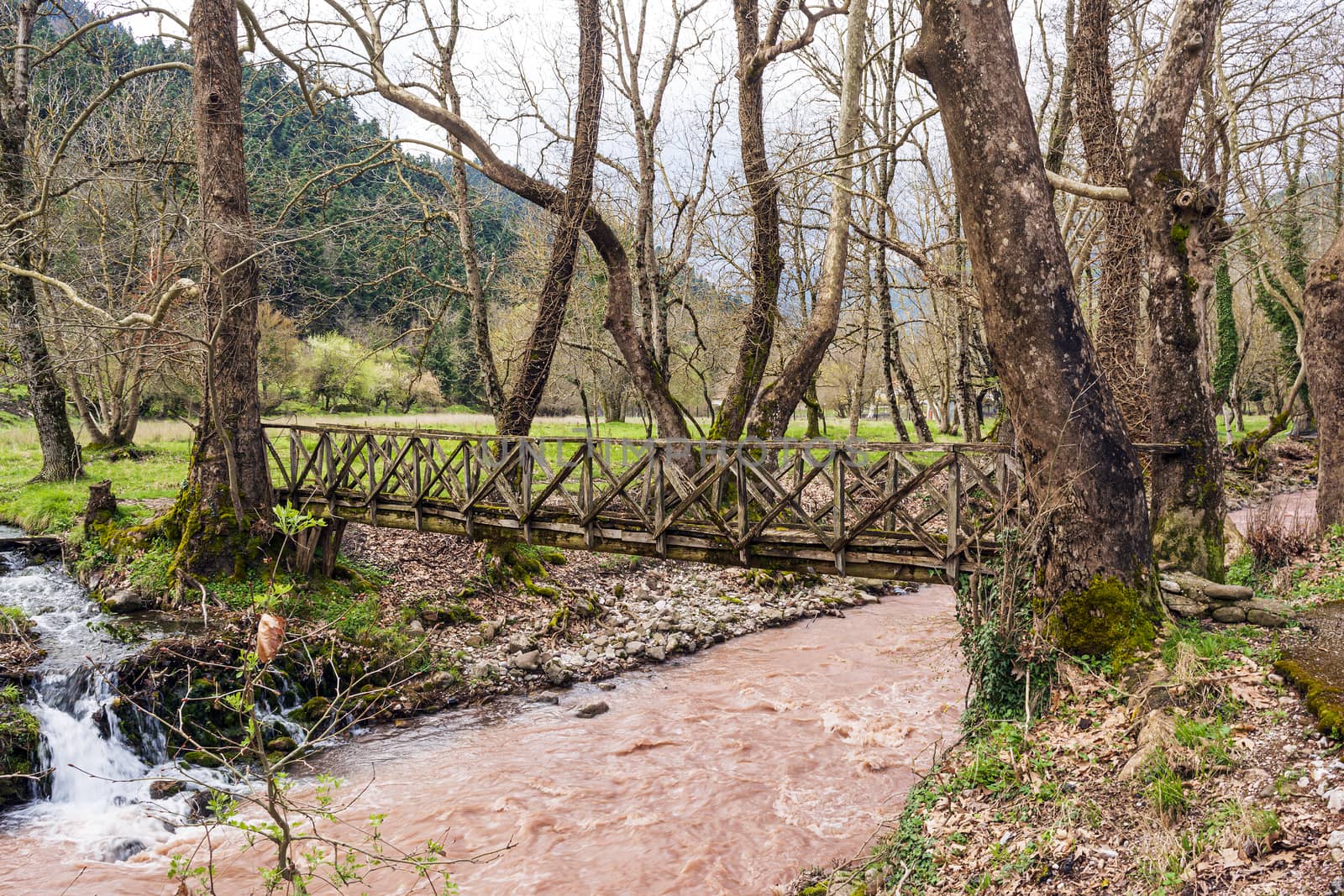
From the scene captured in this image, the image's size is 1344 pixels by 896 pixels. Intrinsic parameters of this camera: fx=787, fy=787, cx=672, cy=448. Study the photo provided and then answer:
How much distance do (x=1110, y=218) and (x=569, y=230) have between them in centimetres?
738

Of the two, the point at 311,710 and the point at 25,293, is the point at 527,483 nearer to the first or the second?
the point at 311,710

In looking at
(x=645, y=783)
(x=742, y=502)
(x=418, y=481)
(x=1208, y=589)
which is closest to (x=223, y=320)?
(x=418, y=481)

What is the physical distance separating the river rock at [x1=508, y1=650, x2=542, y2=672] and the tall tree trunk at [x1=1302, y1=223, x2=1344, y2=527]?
30.9 feet

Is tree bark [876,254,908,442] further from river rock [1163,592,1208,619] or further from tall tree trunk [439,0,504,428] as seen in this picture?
river rock [1163,592,1208,619]

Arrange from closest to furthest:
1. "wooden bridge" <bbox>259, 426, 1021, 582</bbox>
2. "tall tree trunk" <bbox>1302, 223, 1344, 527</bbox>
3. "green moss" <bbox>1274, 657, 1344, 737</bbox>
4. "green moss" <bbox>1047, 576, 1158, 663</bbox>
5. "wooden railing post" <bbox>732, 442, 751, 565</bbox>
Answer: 1. "green moss" <bbox>1274, 657, 1344, 737</bbox>
2. "green moss" <bbox>1047, 576, 1158, 663</bbox>
3. "wooden bridge" <bbox>259, 426, 1021, 582</bbox>
4. "wooden railing post" <bbox>732, 442, 751, 565</bbox>
5. "tall tree trunk" <bbox>1302, 223, 1344, 527</bbox>

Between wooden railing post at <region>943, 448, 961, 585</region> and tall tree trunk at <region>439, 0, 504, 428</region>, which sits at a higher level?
tall tree trunk at <region>439, 0, 504, 428</region>

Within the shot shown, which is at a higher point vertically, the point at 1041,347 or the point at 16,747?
the point at 1041,347

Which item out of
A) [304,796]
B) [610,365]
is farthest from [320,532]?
[610,365]

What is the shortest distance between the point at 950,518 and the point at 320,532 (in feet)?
26.3

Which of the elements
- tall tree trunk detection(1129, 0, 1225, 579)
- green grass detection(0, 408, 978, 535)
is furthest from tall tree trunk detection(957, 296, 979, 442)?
tall tree trunk detection(1129, 0, 1225, 579)

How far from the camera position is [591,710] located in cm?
893

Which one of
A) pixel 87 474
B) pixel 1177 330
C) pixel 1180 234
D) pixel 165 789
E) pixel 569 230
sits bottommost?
pixel 165 789

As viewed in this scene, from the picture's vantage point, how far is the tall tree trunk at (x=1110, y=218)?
30.0 feet

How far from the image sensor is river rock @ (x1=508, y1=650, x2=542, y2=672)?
9953mm
